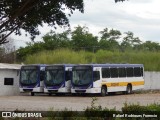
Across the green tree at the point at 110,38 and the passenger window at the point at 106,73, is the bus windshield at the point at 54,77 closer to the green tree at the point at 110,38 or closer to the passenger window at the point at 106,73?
the passenger window at the point at 106,73

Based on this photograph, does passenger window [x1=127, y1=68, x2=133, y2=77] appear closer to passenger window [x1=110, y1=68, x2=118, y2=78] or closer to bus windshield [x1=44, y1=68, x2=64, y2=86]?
passenger window [x1=110, y1=68, x2=118, y2=78]

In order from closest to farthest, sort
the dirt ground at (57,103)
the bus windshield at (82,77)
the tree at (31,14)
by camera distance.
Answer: the tree at (31,14) → the dirt ground at (57,103) → the bus windshield at (82,77)

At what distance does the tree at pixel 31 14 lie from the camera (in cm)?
1032

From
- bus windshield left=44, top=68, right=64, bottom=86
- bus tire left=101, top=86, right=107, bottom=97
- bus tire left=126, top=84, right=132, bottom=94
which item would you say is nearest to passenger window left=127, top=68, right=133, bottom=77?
bus tire left=126, top=84, right=132, bottom=94

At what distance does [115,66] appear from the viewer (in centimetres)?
3559

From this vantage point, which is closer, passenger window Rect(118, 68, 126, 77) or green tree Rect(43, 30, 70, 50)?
passenger window Rect(118, 68, 126, 77)

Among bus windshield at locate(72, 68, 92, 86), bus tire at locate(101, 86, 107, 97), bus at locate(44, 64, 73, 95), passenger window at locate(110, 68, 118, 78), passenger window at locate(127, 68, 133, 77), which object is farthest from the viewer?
passenger window at locate(127, 68, 133, 77)

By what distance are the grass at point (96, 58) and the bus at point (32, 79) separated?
10219 mm

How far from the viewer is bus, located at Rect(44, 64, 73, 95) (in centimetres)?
3434

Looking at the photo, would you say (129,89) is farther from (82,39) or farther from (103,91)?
(82,39)

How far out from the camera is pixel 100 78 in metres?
33.6

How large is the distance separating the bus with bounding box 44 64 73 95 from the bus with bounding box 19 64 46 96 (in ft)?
2.03

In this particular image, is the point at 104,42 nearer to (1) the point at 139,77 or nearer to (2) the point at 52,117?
(1) the point at 139,77

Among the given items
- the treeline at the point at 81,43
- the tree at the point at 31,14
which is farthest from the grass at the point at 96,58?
the tree at the point at 31,14
